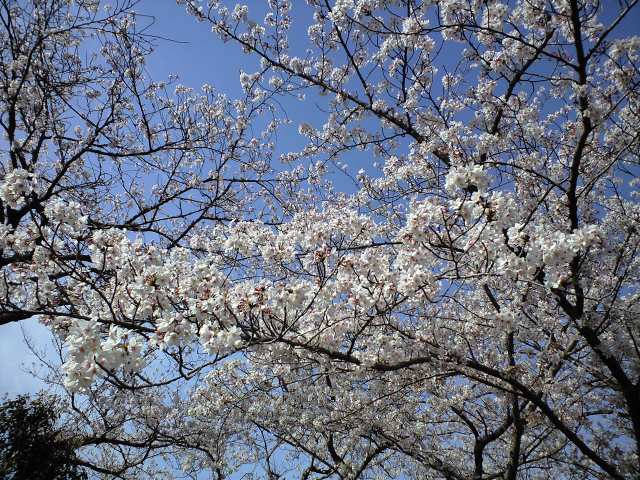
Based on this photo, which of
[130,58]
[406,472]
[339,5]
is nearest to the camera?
[339,5]

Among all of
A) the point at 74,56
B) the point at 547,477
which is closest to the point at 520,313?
the point at 547,477

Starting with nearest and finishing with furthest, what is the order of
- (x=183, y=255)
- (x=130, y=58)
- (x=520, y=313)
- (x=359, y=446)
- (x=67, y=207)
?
1. (x=67, y=207)
2. (x=183, y=255)
3. (x=520, y=313)
4. (x=130, y=58)
5. (x=359, y=446)

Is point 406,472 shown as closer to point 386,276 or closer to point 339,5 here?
point 386,276

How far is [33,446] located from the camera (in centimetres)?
704

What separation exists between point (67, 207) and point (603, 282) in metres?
7.68

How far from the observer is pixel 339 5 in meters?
6.00

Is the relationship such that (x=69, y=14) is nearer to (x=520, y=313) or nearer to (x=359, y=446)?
(x=520, y=313)

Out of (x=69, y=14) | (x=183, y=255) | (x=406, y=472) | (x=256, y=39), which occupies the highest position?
(x=256, y=39)

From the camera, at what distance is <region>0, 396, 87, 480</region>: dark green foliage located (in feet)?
22.1

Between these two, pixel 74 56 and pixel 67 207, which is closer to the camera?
pixel 67 207

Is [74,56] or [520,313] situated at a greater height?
[74,56]

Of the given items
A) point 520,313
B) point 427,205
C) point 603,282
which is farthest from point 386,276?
point 603,282

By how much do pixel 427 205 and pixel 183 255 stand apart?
10.1 feet

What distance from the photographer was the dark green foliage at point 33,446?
6.73 m
